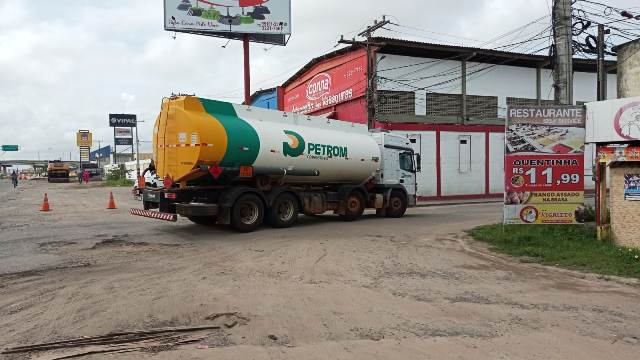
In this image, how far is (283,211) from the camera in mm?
14281

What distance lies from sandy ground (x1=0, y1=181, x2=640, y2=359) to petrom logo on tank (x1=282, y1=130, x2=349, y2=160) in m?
3.48

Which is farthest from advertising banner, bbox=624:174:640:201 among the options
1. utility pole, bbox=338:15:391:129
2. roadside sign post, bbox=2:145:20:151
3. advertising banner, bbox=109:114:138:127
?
roadside sign post, bbox=2:145:20:151

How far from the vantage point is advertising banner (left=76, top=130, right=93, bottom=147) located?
302 ft

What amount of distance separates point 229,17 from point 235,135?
16.7 metres

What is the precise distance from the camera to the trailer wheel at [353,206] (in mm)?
16234

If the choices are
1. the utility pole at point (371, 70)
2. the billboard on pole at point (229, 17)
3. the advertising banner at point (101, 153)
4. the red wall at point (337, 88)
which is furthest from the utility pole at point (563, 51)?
the advertising banner at point (101, 153)

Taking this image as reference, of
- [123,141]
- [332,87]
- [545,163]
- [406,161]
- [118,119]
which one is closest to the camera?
[545,163]

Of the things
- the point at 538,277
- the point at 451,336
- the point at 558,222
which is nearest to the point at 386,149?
the point at 558,222

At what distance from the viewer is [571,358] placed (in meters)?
4.48

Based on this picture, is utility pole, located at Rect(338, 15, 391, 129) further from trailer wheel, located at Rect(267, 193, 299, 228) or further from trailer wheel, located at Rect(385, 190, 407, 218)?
trailer wheel, located at Rect(267, 193, 299, 228)

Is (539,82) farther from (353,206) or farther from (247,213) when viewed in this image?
(247,213)

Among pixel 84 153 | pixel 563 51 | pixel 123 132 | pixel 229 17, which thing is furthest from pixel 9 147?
pixel 563 51

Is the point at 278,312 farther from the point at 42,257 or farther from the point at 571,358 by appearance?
the point at 42,257

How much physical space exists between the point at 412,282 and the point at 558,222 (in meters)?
5.93
